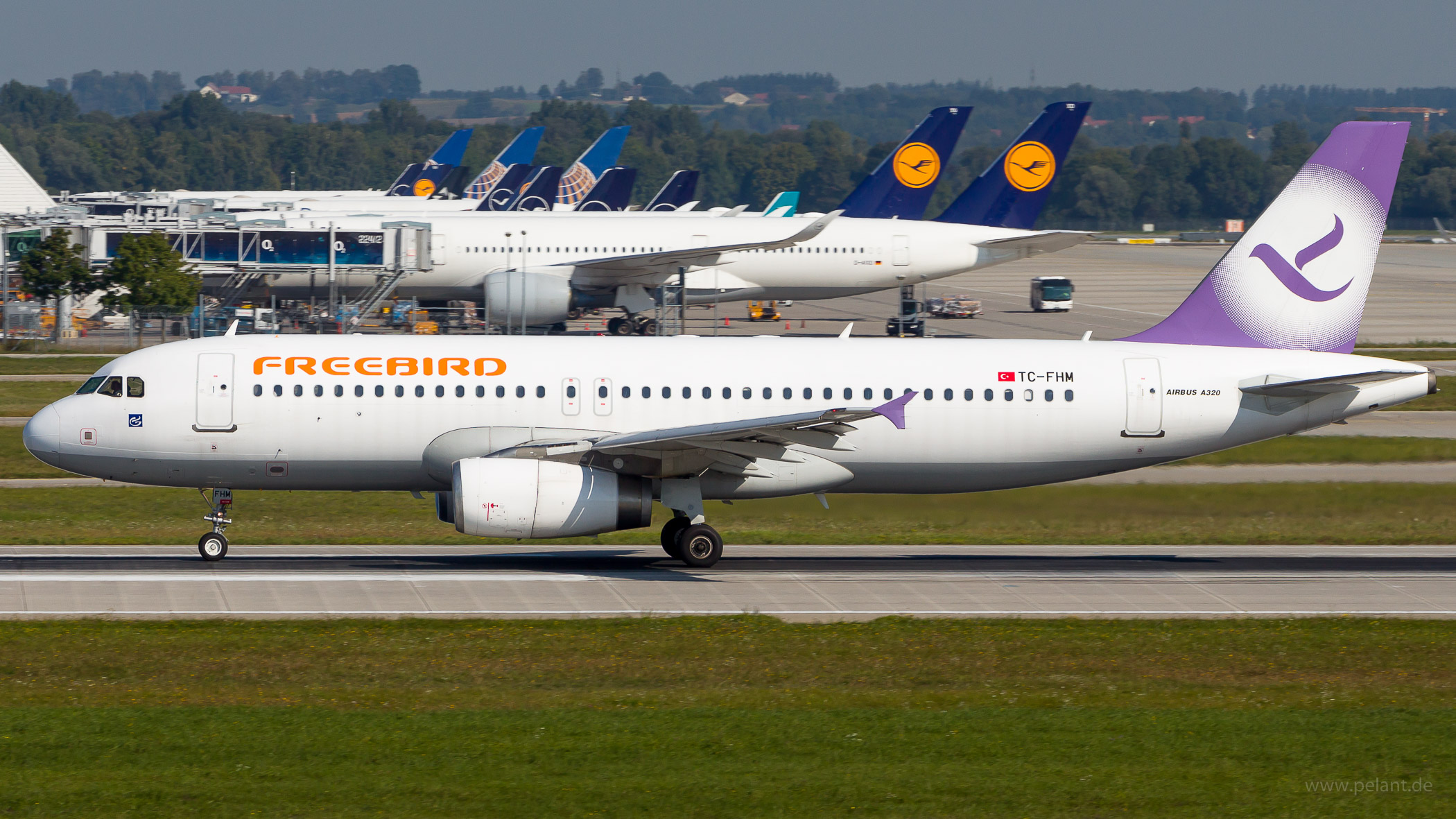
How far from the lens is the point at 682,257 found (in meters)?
67.0

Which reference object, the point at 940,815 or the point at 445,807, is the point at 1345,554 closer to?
the point at 940,815

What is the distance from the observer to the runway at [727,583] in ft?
80.4

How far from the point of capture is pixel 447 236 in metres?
69.9

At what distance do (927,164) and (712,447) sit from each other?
55.7 m

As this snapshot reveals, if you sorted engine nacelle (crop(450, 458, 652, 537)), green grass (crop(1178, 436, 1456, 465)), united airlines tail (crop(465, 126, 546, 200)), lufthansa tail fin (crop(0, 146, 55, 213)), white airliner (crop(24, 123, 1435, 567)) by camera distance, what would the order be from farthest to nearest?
united airlines tail (crop(465, 126, 546, 200)) → lufthansa tail fin (crop(0, 146, 55, 213)) → green grass (crop(1178, 436, 1456, 465)) → white airliner (crop(24, 123, 1435, 567)) → engine nacelle (crop(450, 458, 652, 537))

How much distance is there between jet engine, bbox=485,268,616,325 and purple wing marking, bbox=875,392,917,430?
125 ft

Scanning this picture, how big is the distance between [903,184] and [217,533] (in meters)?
56.0

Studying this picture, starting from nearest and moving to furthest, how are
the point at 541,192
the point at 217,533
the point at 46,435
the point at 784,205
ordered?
1. the point at 46,435
2. the point at 217,533
3. the point at 784,205
4. the point at 541,192

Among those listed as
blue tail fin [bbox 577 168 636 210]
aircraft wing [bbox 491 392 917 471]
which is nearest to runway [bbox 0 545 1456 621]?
aircraft wing [bbox 491 392 917 471]

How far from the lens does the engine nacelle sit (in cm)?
2598

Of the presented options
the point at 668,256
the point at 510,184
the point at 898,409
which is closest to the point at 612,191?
the point at 510,184

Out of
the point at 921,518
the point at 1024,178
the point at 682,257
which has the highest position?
the point at 1024,178

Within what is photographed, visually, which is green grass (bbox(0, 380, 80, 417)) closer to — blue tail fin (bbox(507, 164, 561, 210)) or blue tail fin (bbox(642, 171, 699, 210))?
blue tail fin (bbox(642, 171, 699, 210))

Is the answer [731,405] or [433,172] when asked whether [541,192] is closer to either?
[433,172]
